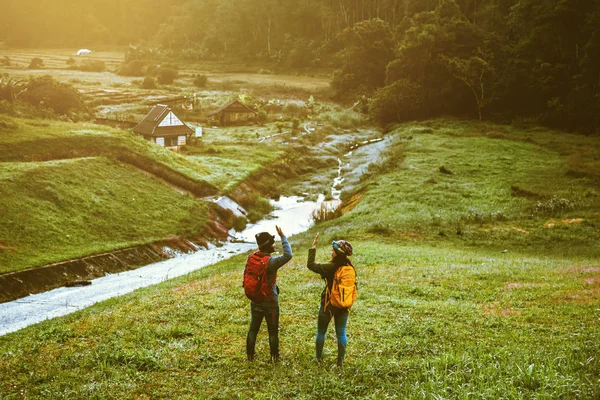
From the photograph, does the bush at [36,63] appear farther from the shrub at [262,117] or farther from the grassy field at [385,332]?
the grassy field at [385,332]

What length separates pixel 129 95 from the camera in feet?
315

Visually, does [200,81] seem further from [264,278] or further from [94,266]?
[264,278]

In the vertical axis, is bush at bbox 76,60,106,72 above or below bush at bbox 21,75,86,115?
above

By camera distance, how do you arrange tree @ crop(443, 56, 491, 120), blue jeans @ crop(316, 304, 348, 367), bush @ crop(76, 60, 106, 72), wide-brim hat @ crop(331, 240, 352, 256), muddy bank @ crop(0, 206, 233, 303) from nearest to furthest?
wide-brim hat @ crop(331, 240, 352, 256) → blue jeans @ crop(316, 304, 348, 367) → muddy bank @ crop(0, 206, 233, 303) → tree @ crop(443, 56, 491, 120) → bush @ crop(76, 60, 106, 72)

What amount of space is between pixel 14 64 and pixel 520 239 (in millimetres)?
86700

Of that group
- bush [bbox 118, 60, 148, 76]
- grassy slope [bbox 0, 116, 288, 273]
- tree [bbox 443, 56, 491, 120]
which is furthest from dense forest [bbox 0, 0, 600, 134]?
grassy slope [bbox 0, 116, 288, 273]

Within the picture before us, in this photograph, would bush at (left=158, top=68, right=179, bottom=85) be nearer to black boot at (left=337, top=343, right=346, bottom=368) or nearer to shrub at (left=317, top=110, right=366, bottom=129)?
shrub at (left=317, top=110, right=366, bottom=129)

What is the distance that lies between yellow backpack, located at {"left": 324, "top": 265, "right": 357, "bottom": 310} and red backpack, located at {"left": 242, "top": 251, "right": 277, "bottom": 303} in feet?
4.57

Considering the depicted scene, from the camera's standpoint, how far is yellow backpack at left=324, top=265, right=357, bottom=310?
1084cm

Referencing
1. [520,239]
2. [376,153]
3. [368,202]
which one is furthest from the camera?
[376,153]

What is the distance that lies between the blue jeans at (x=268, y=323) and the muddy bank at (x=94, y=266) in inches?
854

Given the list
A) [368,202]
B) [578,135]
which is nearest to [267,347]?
[368,202]

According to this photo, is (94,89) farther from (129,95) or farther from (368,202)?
(368,202)

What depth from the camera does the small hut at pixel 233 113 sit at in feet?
302
